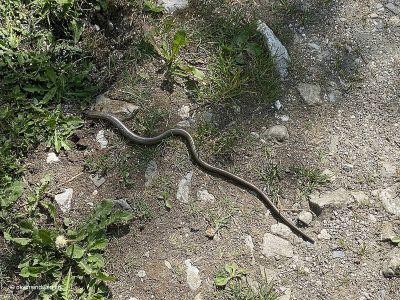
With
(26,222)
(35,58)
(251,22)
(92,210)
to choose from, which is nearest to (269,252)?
(92,210)

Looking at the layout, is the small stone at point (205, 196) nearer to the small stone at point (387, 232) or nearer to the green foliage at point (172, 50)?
the green foliage at point (172, 50)

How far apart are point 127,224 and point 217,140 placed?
3.37 feet

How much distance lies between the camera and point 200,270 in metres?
3.89

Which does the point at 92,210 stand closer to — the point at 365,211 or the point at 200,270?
the point at 200,270

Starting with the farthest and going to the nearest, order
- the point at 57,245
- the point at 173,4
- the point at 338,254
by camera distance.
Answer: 1. the point at 173,4
2. the point at 338,254
3. the point at 57,245

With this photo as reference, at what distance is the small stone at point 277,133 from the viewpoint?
14.7ft

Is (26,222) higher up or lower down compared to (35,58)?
lower down

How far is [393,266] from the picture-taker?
3.92 metres

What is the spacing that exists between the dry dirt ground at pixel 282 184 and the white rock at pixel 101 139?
26 millimetres

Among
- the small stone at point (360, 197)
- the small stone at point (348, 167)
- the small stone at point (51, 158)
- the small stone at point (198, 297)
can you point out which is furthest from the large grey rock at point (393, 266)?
the small stone at point (51, 158)

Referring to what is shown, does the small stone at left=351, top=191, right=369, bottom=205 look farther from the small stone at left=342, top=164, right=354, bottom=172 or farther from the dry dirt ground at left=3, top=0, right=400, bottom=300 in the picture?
the small stone at left=342, top=164, right=354, bottom=172

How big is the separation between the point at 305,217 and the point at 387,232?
63 cm

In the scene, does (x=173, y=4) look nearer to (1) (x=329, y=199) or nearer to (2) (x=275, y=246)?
(1) (x=329, y=199)

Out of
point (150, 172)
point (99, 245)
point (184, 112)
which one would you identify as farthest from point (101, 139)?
point (99, 245)
